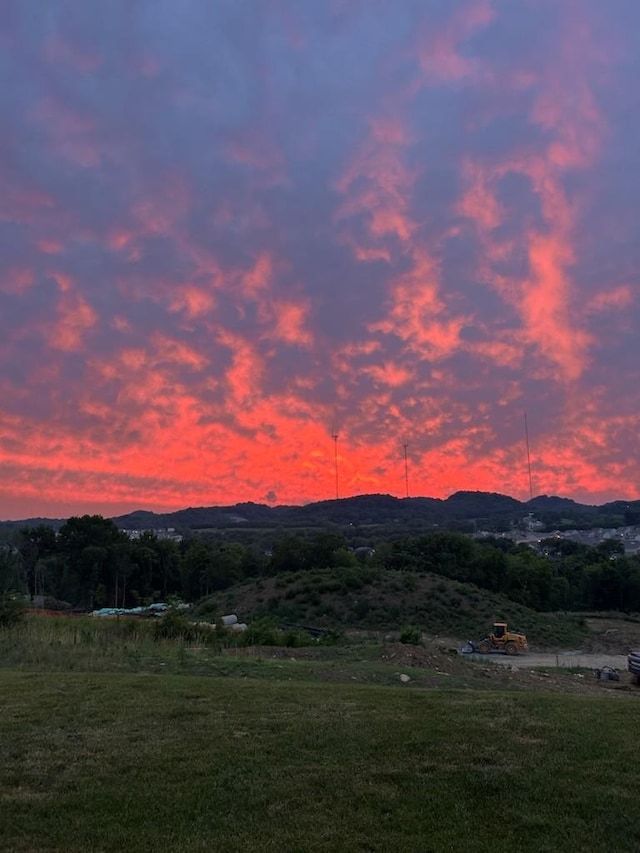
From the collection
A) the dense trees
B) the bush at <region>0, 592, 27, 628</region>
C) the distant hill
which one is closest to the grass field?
the bush at <region>0, 592, 27, 628</region>

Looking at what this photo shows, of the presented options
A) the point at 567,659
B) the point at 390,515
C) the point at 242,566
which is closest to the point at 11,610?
the point at 567,659

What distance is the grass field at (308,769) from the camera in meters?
5.15

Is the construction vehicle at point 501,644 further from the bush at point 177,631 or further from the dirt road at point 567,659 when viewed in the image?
the bush at point 177,631

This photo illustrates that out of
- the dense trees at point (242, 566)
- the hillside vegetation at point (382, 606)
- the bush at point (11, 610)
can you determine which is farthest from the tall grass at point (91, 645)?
the dense trees at point (242, 566)

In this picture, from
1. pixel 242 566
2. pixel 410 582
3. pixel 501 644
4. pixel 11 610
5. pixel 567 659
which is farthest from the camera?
pixel 242 566

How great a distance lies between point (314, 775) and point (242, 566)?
7026cm

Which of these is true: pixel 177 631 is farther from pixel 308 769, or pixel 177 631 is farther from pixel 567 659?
pixel 567 659

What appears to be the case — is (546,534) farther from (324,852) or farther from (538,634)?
(324,852)

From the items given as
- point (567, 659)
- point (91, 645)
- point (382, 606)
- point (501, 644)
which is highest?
point (91, 645)

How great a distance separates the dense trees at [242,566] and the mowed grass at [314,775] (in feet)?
186

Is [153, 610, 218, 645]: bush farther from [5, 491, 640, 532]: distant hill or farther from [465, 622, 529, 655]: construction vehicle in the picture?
[5, 491, 640, 532]: distant hill

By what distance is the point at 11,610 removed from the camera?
19.8 meters

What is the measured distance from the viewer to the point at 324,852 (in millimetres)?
4859

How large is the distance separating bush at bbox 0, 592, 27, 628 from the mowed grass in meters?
11.2
